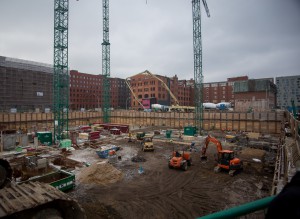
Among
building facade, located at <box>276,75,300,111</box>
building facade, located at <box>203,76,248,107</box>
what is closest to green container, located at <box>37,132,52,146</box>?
building facade, located at <box>203,76,248,107</box>

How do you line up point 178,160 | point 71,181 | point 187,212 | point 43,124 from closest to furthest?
point 187,212 < point 71,181 < point 178,160 < point 43,124

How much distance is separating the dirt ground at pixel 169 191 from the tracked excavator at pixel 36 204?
3581mm

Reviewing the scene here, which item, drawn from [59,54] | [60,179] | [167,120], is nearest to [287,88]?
[167,120]

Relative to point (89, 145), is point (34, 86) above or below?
above

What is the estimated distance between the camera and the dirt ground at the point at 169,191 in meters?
12.1

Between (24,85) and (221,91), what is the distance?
103m

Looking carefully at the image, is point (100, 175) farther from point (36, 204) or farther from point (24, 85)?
point (24, 85)

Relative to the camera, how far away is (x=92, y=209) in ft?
39.5

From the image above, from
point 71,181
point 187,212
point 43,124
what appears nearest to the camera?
point 187,212

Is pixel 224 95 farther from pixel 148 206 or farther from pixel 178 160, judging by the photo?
pixel 148 206

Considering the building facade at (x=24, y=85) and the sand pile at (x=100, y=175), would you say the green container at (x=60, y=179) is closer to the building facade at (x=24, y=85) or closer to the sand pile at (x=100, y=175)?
the sand pile at (x=100, y=175)

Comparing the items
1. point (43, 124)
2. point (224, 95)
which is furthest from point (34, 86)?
point (224, 95)

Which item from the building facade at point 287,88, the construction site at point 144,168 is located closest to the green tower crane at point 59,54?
the construction site at point 144,168

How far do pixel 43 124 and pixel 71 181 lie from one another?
137ft
